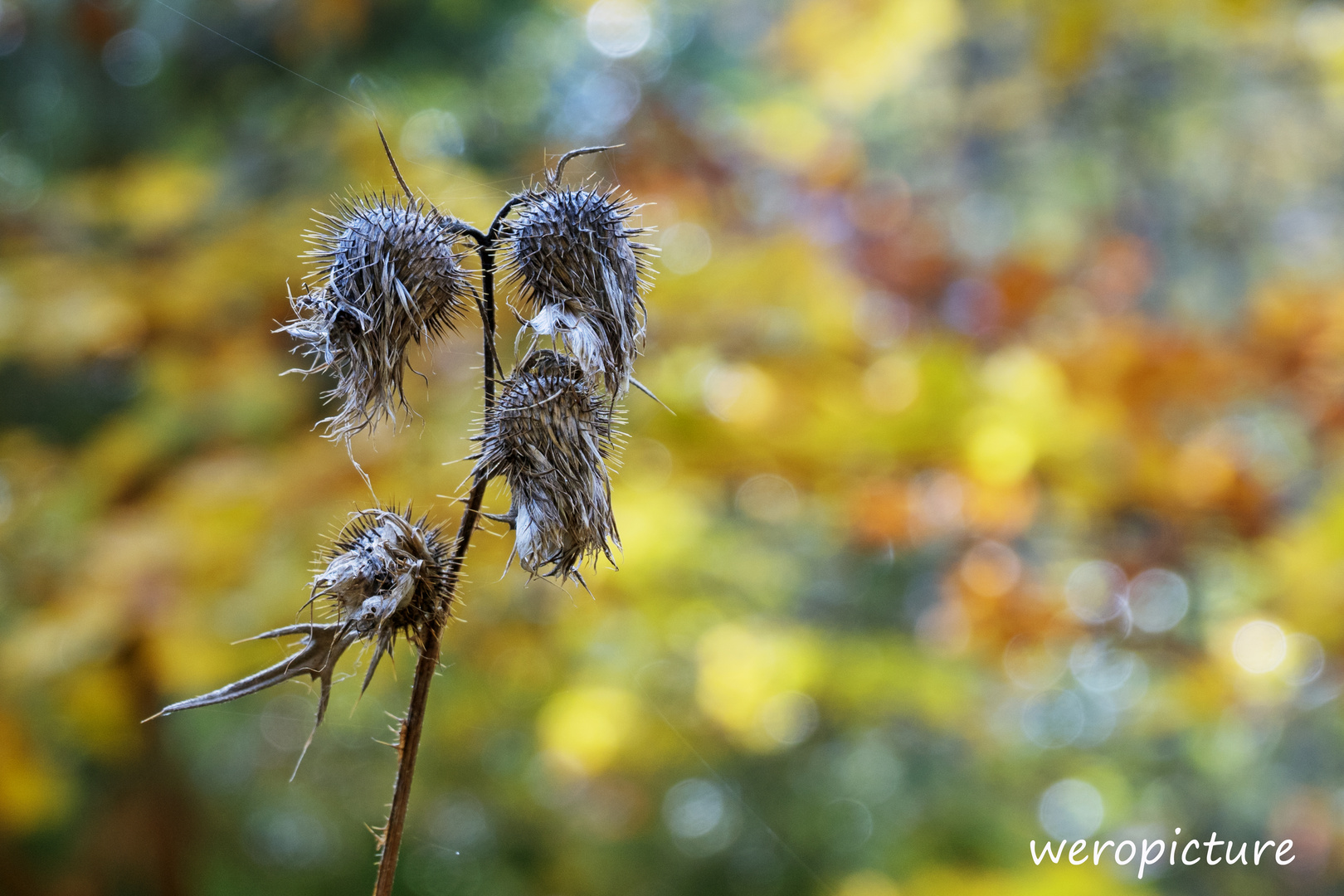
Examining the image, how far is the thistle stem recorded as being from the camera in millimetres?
351

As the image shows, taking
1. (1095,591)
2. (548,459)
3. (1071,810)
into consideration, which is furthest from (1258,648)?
(548,459)

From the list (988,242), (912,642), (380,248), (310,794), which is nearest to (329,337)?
(380,248)

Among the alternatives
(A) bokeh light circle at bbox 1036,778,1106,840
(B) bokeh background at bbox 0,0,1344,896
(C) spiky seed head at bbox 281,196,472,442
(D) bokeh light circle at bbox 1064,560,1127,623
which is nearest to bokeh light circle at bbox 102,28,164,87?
(B) bokeh background at bbox 0,0,1344,896

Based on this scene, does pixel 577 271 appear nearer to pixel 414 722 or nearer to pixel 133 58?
pixel 414 722

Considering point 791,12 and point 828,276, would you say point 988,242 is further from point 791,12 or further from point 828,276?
point 828,276

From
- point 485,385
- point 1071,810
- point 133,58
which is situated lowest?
point 485,385

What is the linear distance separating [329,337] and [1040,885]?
184 cm

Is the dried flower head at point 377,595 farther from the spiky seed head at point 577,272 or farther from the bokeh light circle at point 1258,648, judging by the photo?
the bokeh light circle at point 1258,648

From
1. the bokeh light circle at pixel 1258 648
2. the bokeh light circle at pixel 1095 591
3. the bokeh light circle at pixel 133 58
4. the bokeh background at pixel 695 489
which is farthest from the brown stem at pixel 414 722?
the bokeh light circle at pixel 1258 648

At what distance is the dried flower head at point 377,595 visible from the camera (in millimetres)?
350

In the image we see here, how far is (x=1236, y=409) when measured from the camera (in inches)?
88.4

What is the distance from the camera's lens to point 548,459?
367 mm

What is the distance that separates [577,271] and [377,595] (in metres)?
0.15

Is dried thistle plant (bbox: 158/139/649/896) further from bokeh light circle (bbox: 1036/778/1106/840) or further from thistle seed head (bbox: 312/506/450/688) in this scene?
bokeh light circle (bbox: 1036/778/1106/840)
